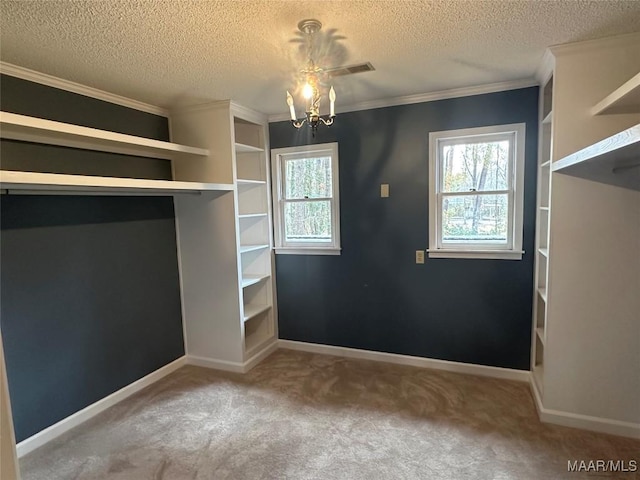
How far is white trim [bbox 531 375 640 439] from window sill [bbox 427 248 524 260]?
1121mm

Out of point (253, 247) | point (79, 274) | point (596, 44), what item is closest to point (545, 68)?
point (596, 44)

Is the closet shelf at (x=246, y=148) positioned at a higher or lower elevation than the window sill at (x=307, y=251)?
higher

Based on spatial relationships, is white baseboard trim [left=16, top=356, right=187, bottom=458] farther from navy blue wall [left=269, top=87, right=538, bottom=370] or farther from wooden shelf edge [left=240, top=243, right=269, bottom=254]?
navy blue wall [left=269, top=87, right=538, bottom=370]

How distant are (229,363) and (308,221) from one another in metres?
1.57

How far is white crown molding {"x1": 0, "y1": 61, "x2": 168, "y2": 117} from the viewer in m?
2.25

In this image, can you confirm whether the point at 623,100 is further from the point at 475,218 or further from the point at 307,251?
the point at 307,251

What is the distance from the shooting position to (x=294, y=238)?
3830mm

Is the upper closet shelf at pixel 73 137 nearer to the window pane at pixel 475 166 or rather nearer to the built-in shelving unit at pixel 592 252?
the window pane at pixel 475 166

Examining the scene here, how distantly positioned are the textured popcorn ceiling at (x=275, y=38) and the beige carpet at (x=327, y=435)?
244 cm

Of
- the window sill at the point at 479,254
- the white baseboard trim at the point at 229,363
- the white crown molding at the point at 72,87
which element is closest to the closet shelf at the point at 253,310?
the white baseboard trim at the point at 229,363

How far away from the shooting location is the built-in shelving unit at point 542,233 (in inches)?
105

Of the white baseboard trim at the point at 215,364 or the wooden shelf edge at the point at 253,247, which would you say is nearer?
the white baseboard trim at the point at 215,364

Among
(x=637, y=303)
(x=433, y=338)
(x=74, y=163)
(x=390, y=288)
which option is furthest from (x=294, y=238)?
(x=637, y=303)

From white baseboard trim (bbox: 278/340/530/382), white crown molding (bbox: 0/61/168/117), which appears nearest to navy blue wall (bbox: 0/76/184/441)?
white crown molding (bbox: 0/61/168/117)
